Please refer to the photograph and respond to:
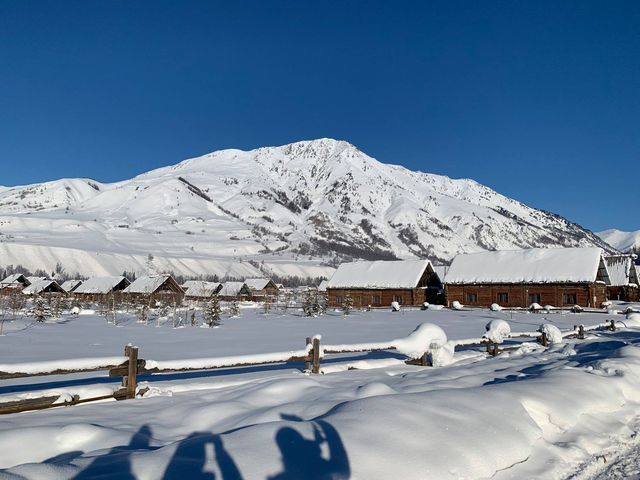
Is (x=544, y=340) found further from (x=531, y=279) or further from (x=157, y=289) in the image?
(x=157, y=289)

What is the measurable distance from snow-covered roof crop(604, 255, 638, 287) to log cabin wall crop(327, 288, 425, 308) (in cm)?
2441

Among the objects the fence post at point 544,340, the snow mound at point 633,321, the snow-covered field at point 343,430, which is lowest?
the snow mound at point 633,321

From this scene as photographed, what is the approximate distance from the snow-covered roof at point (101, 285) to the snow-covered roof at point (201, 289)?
10.9 metres

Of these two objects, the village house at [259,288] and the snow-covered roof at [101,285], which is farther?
the village house at [259,288]

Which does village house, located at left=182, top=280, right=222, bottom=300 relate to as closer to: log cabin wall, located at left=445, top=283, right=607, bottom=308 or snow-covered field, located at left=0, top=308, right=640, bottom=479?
log cabin wall, located at left=445, top=283, right=607, bottom=308

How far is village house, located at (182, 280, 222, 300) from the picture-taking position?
71.4 metres

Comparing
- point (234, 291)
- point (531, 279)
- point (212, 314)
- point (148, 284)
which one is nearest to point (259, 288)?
point (234, 291)

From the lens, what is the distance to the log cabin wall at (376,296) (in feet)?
174

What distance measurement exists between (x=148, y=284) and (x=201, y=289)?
11731mm

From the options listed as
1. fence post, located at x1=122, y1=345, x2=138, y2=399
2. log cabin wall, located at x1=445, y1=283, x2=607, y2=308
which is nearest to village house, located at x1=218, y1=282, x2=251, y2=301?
log cabin wall, located at x1=445, y1=283, x2=607, y2=308

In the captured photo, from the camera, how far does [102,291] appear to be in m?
67.6

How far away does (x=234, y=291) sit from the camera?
76.8 metres

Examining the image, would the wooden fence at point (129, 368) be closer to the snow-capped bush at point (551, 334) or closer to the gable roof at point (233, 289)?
the snow-capped bush at point (551, 334)

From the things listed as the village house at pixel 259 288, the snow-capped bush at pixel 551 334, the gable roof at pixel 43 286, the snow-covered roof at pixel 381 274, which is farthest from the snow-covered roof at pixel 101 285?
the snow-capped bush at pixel 551 334
